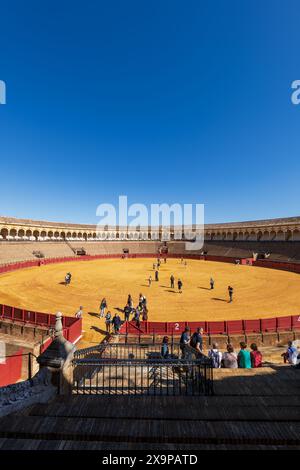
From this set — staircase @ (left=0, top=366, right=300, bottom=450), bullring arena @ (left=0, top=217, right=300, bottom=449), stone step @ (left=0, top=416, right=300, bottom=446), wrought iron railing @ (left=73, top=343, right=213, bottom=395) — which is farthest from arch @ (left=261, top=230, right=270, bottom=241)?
stone step @ (left=0, top=416, right=300, bottom=446)

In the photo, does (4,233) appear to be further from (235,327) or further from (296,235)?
(296,235)

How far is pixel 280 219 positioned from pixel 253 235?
10033mm

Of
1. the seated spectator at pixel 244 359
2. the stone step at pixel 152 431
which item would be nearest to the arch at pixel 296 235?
the seated spectator at pixel 244 359

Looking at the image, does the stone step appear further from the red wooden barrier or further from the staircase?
the red wooden barrier

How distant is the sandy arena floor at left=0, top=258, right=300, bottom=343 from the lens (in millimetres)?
19125

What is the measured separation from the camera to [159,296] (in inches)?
969

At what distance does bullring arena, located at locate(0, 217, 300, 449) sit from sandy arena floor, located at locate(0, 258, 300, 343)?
11 centimetres

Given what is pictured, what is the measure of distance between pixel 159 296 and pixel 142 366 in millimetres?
18206

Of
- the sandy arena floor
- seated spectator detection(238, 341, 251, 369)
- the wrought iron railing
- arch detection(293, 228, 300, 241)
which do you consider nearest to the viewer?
the wrought iron railing

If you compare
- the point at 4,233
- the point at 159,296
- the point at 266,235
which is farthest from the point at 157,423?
the point at 266,235

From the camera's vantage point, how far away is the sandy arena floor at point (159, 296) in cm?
1912

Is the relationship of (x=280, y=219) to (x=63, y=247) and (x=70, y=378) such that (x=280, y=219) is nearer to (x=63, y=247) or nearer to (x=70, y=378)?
(x=63, y=247)
